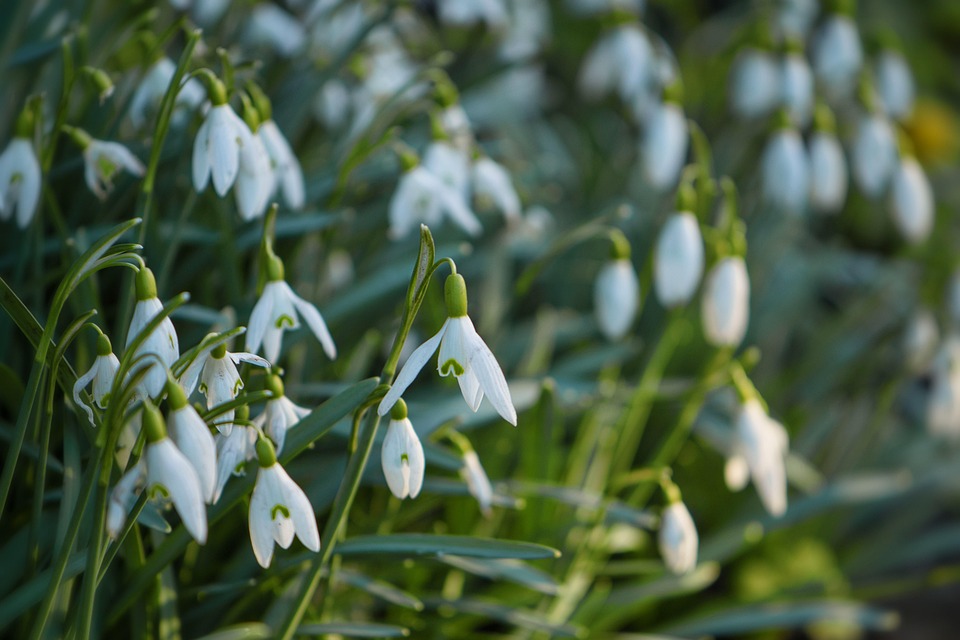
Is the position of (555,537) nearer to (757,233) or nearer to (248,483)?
(248,483)

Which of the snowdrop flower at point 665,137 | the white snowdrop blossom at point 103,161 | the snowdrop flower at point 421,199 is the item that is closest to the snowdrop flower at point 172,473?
the white snowdrop blossom at point 103,161

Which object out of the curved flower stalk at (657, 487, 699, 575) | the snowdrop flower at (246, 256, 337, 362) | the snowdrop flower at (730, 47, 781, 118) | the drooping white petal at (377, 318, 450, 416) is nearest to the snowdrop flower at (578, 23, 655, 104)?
the snowdrop flower at (730, 47, 781, 118)

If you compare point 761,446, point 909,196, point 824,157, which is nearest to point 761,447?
point 761,446

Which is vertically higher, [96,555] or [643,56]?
[96,555]

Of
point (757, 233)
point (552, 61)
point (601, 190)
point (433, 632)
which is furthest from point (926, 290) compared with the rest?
point (552, 61)

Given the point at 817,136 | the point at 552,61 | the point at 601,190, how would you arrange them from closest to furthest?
the point at 817,136
the point at 601,190
the point at 552,61
